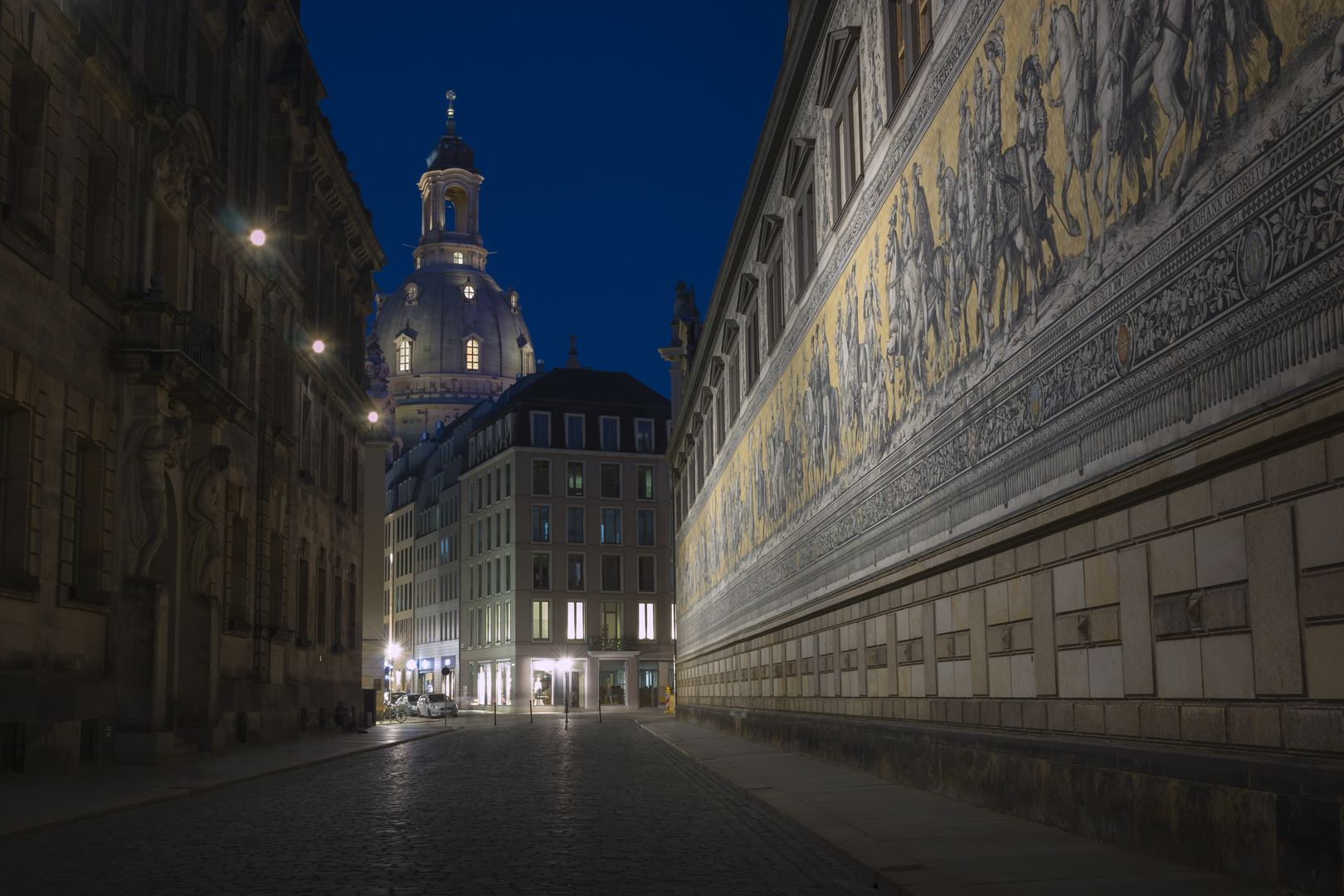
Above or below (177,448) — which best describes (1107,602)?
below

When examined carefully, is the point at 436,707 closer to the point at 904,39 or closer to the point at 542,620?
the point at 542,620

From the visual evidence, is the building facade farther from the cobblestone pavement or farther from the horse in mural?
the horse in mural

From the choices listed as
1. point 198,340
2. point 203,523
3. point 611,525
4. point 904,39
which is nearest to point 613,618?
point 611,525

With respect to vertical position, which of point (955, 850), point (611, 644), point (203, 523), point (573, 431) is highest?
point (573, 431)

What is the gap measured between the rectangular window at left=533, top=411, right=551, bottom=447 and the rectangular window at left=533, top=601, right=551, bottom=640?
11736mm

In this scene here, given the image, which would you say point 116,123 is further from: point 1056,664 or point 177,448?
point 1056,664

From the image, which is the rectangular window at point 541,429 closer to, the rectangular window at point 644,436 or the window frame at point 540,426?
the window frame at point 540,426

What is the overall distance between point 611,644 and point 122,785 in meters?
81.0

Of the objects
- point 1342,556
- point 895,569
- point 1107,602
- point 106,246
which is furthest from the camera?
point 106,246

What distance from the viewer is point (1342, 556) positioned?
809 cm

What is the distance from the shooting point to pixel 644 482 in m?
105

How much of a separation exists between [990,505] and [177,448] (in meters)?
18.0

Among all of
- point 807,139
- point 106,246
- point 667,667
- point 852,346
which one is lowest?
point 667,667

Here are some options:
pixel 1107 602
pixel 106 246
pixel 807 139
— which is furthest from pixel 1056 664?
pixel 106 246
